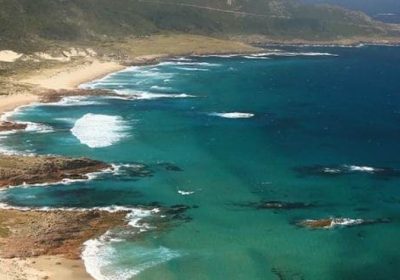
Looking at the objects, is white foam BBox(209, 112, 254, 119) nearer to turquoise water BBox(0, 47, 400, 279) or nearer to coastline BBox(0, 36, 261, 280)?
turquoise water BBox(0, 47, 400, 279)

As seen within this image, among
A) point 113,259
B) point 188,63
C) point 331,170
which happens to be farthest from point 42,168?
point 188,63

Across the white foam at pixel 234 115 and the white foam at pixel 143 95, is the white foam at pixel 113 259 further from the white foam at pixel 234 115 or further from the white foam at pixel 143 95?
the white foam at pixel 143 95

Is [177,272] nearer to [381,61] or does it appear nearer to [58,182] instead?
[58,182]

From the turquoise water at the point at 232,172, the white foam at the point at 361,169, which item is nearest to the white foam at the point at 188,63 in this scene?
the turquoise water at the point at 232,172

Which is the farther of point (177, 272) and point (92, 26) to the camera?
point (92, 26)

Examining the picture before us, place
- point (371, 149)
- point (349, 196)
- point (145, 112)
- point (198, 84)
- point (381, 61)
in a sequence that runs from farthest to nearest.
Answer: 1. point (381, 61)
2. point (198, 84)
3. point (145, 112)
4. point (371, 149)
5. point (349, 196)

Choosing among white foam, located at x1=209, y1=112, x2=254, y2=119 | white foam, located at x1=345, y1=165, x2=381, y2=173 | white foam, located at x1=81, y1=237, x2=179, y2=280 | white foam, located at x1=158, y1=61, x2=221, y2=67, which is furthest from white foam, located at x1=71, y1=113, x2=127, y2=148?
white foam, located at x1=158, y1=61, x2=221, y2=67

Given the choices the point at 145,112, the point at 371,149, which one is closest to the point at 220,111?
the point at 145,112
